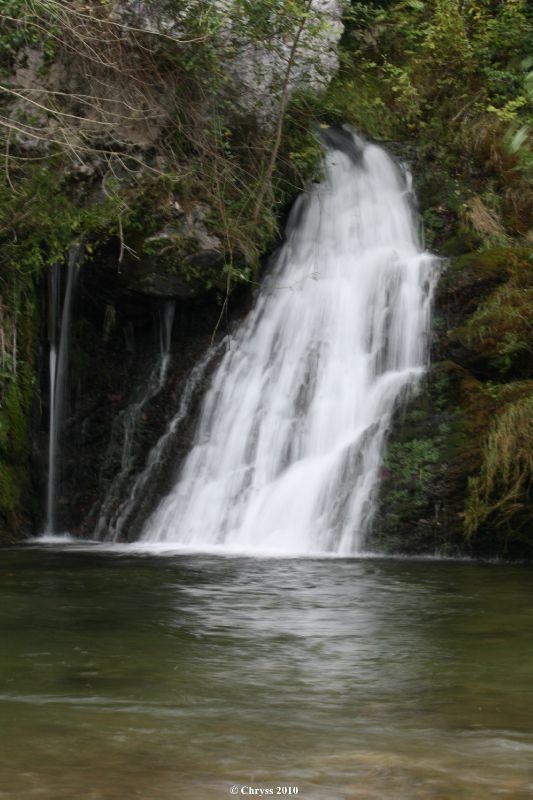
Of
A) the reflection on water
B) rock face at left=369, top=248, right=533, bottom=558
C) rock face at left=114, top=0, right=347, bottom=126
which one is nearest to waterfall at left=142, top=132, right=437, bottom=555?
rock face at left=369, top=248, right=533, bottom=558

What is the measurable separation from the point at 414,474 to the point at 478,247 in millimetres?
3598

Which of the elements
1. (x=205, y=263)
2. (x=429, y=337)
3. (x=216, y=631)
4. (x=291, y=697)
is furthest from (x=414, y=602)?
(x=205, y=263)

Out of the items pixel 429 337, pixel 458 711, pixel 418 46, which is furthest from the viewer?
pixel 418 46

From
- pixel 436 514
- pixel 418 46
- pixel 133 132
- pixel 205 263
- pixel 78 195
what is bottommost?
pixel 436 514

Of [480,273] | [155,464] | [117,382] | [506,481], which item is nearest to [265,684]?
[506,481]

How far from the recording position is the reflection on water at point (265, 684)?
3.48m

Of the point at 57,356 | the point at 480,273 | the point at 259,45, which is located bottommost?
the point at 57,356

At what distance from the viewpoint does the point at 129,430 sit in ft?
38.2

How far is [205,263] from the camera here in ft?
38.1

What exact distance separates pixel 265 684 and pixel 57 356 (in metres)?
7.82

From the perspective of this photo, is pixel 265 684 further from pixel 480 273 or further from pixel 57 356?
pixel 57 356

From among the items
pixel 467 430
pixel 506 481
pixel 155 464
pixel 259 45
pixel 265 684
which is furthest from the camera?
pixel 259 45

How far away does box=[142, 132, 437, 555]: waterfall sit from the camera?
9734 mm

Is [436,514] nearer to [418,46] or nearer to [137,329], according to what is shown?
[137,329]
